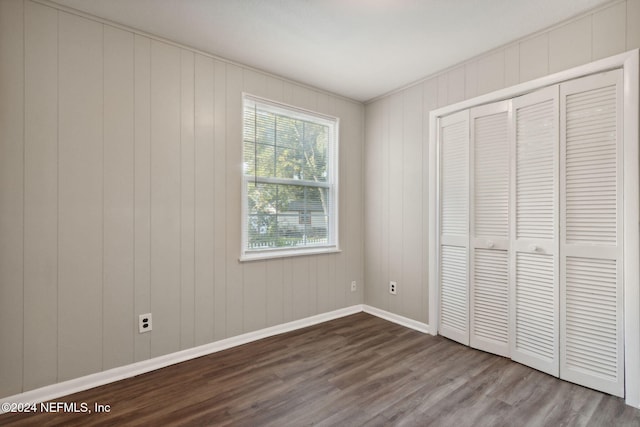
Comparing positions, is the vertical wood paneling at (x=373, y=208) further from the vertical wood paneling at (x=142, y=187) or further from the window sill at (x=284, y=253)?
the vertical wood paneling at (x=142, y=187)

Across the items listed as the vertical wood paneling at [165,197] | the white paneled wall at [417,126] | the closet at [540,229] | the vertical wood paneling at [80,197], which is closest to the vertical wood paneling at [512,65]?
the white paneled wall at [417,126]

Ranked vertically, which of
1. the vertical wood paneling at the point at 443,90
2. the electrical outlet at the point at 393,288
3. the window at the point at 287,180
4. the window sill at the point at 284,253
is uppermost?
the vertical wood paneling at the point at 443,90

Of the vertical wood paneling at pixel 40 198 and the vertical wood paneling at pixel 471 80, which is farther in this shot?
the vertical wood paneling at pixel 471 80

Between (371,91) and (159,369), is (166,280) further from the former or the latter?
(371,91)

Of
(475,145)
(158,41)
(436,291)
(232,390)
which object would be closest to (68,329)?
(232,390)

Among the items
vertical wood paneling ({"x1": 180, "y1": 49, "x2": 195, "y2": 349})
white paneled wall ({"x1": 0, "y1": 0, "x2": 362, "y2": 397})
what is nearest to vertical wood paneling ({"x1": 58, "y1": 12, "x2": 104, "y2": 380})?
white paneled wall ({"x1": 0, "y1": 0, "x2": 362, "y2": 397})

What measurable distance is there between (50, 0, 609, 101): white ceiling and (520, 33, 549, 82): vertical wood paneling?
3.6 inches

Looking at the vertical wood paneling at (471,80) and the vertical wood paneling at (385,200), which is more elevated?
the vertical wood paneling at (471,80)

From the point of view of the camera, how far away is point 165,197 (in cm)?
237

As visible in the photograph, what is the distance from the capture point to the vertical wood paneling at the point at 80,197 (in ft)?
6.51

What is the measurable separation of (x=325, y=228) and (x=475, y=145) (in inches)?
67.2

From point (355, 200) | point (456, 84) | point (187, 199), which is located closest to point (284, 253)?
point (187, 199)

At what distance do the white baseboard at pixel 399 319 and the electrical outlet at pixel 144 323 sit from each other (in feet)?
7.65

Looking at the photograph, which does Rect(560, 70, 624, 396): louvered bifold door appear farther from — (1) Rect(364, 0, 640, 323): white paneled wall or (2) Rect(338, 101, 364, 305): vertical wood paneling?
(2) Rect(338, 101, 364, 305): vertical wood paneling
